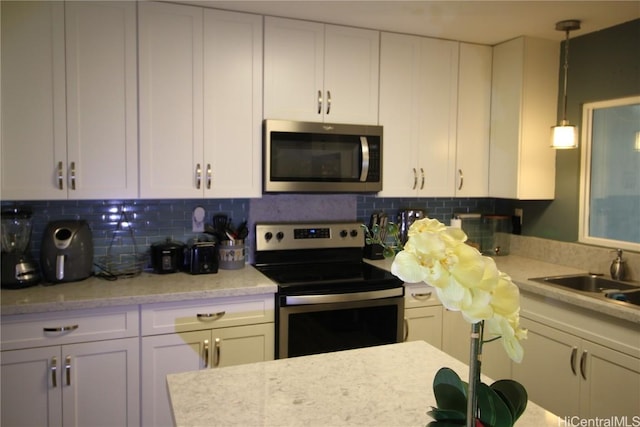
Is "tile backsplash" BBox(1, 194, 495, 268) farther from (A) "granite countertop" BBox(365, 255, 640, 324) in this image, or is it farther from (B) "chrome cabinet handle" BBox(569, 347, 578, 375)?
(B) "chrome cabinet handle" BBox(569, 347, 578, 375)

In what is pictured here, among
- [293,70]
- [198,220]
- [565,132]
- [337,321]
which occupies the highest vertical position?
[293,70]

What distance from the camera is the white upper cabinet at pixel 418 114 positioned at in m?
2.95

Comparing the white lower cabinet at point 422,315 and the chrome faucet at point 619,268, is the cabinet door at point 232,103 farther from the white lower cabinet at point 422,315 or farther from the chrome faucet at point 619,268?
the chrome faucet at point 619,268

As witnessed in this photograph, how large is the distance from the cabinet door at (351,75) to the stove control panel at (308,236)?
695mm

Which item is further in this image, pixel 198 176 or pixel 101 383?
pixel 198 176

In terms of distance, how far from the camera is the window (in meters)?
2.69

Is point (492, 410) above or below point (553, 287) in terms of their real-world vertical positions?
above

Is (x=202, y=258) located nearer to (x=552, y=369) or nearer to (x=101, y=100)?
(x=101, y=100)

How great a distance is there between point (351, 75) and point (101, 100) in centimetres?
Result: 138

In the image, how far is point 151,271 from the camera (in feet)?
8.79

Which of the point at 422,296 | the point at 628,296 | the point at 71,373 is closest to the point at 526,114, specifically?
the point at 628,296

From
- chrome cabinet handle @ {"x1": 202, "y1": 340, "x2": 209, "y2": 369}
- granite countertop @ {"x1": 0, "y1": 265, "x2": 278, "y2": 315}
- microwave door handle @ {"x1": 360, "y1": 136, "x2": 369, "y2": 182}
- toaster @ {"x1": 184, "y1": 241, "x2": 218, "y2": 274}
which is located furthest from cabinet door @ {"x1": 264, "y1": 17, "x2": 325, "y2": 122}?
chrome cabinet handle @ {"x1": 202, "y1": 340, "x2": 209, "y2": 369}

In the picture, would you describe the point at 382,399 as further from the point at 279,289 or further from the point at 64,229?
the point at 64,229

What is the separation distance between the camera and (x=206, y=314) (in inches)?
91.4
